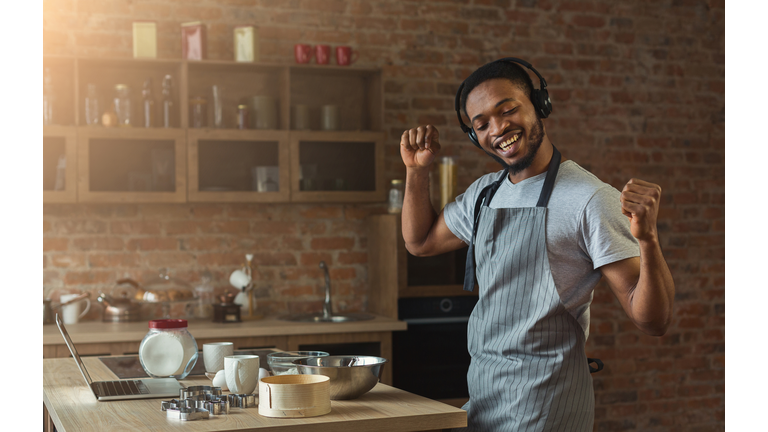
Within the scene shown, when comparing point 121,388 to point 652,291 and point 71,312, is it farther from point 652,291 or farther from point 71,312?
point 71,312

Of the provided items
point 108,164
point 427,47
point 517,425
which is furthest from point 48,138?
point 517,425

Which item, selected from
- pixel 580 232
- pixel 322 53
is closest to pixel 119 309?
pixel 322 53

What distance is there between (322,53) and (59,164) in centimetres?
148

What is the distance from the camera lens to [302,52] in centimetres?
403

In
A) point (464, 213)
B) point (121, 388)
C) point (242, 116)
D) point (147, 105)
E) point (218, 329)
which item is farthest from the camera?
point (242, 116)

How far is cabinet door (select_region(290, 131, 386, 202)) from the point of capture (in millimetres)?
3906

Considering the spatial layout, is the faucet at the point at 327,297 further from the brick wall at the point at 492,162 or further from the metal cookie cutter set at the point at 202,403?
the metal cookie cutter set at the point at 202,403

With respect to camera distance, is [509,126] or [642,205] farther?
[509,126]

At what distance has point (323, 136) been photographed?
3928mm

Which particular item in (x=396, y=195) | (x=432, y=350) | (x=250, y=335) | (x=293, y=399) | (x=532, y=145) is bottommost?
(x=432, y=350)

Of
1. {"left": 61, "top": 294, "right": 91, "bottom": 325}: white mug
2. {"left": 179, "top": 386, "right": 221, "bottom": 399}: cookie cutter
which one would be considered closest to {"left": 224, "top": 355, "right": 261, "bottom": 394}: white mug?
{"left": 179, "top": 386, "right": 221, "bottom": 399}: cookie cutter

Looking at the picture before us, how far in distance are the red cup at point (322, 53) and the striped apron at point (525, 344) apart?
226cm

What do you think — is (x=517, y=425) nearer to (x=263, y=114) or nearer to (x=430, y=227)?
(x=430, y=227)

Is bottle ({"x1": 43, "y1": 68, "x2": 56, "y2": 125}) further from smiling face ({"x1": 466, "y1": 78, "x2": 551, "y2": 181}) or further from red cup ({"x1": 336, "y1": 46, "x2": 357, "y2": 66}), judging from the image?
smiling face ({"x1": 466, "y1": 78, "x2": 551, "y2": 181})
